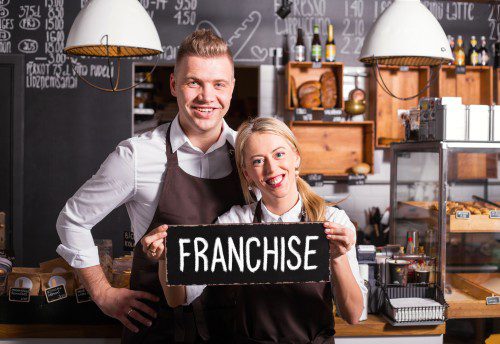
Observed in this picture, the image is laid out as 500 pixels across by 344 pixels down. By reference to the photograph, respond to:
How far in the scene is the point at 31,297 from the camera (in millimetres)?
2574

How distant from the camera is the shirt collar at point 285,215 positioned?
188 centimetres

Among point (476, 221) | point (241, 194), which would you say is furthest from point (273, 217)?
point (476, 221)

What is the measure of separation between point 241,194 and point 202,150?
20 cm

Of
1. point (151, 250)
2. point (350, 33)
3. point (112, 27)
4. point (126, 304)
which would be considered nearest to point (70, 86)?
point (350, 33)

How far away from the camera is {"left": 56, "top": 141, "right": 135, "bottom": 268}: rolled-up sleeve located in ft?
6.44

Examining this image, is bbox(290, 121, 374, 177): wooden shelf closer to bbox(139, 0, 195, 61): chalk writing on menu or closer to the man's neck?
bbox(139, 0, 195, 61): chalk writing on menu

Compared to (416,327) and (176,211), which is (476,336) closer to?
(416,327)

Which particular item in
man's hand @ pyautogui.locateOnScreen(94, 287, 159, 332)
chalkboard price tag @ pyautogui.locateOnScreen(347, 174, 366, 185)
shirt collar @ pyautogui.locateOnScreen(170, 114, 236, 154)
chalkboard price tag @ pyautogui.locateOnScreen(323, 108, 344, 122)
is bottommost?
man's hand @ pyautogui.locateOnScreen(94, 287, 159, 332)

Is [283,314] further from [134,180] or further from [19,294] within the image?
[19,294]

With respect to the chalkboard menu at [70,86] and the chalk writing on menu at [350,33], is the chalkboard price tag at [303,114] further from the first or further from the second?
the chalk writing on menu at [350,33]

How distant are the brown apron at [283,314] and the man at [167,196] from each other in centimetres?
17

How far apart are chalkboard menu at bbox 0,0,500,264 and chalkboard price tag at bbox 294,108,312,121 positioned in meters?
0.63

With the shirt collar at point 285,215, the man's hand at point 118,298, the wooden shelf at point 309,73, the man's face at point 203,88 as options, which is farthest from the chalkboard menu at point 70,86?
the shirt collar at point 285,215

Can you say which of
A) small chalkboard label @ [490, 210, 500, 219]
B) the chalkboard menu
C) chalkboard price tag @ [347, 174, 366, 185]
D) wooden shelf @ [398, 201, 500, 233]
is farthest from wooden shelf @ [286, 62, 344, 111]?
small chalkboard label @ [490, 210, 500, 219]
